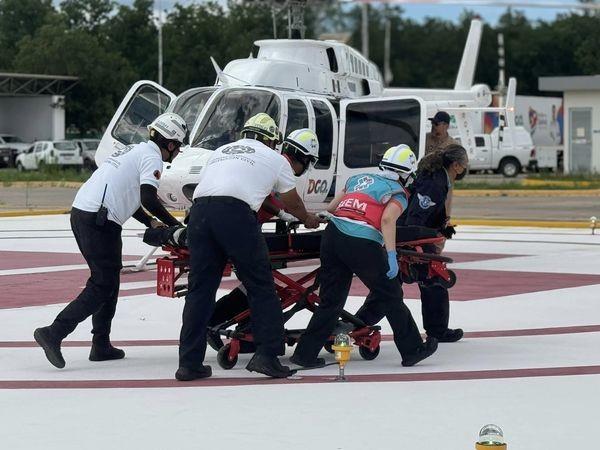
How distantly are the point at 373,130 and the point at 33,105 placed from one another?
180ft

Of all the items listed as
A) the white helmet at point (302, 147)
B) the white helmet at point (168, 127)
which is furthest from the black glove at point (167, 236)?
the white helmet at point (302, 147)

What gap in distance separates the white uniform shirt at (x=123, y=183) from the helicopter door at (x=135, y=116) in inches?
324

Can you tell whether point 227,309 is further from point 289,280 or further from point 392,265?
point 392,265

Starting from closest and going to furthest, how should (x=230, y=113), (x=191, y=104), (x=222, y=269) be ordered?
(x=222, y=269) → (x=230, y=113) → (x=191, y=104)

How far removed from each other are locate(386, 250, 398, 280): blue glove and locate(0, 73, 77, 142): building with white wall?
57.5 m

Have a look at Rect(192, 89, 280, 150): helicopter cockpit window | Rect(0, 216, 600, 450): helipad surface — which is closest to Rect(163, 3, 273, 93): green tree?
Rect(192, 89, 280, 150): helicopter cockpit window

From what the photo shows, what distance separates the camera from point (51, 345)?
10203mm

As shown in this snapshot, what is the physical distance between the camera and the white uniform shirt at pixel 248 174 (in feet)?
32.0

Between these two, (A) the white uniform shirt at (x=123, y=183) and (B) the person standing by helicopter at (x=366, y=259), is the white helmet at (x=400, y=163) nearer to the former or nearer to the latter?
(B) the person standing by helicopter at (x=366, y=259)

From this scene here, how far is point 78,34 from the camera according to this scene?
6975cm

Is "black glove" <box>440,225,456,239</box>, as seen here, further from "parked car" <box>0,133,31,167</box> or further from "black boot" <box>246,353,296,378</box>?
"parked car" <box>0,133,31,167</box>

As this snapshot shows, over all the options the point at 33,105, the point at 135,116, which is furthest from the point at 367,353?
the point at 33,105

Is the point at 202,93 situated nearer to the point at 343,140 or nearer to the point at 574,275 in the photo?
the point at 343,140

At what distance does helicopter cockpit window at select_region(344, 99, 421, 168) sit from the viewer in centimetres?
1930
